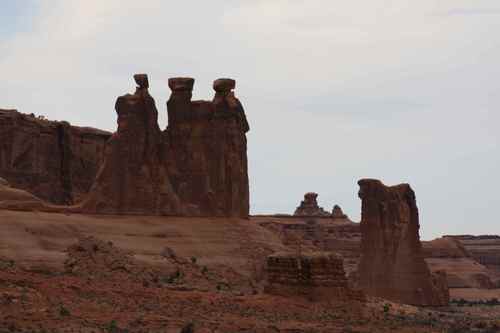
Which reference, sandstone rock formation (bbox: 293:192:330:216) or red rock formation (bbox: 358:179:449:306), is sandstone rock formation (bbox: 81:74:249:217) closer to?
red rock formation (bbox: 358:179:449:306)

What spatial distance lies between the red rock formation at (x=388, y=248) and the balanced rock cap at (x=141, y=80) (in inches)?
621

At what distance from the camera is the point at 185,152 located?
65.5 metres

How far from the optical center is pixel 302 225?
112625 millimetres

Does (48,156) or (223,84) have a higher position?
(223,84)

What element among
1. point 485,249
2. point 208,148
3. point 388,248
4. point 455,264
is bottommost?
point 455,264

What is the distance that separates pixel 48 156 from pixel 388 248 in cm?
2499

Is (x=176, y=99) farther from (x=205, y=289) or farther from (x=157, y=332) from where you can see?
(x=157, y=332)

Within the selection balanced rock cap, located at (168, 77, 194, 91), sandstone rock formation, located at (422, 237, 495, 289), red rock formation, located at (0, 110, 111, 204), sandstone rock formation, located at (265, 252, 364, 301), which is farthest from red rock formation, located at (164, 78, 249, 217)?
sandstone rock formation, located at (422, 237, 495, 289)

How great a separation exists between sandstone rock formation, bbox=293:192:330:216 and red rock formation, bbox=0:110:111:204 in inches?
2052

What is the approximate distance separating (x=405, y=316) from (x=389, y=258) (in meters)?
19.3

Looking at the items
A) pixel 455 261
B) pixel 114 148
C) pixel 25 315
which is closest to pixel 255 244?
pixel 114 148

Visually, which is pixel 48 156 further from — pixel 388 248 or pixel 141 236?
pixel 388 248

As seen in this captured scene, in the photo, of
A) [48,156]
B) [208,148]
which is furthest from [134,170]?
[48,156]

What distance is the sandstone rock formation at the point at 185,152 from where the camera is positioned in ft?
202
